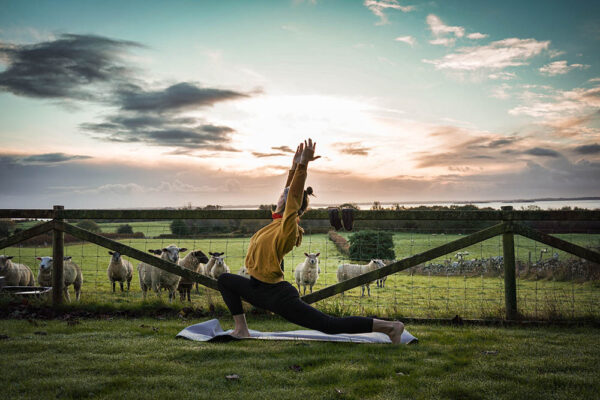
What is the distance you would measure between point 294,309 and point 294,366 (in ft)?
2.06

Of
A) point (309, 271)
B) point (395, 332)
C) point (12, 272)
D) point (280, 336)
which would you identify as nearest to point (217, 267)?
point (309, 271)

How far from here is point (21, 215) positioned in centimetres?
812

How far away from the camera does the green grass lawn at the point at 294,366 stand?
4012 millimetres


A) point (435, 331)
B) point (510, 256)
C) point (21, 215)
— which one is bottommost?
point (435, 331)

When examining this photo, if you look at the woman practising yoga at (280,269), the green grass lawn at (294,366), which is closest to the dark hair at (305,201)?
the woman practising yoga at (280,269)

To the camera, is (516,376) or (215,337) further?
(215,337)

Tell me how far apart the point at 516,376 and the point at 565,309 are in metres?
3.50

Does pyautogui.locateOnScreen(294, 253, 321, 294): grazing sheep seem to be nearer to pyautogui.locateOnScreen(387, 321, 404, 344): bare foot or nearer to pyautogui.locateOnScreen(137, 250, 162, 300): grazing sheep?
pyautogui.locateOnScreen(137, 250, 162, 300): grazing sheep

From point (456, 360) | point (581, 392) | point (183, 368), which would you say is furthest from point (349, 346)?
point (581, 392)

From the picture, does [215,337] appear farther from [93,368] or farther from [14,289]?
[14,289]

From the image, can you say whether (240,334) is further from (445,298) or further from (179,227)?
(445,298)

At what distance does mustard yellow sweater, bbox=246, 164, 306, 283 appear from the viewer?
15.8 feet

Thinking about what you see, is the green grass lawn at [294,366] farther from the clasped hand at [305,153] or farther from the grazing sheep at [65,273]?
the grazing sheep at [65,273]

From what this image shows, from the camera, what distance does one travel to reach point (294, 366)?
4.75m
